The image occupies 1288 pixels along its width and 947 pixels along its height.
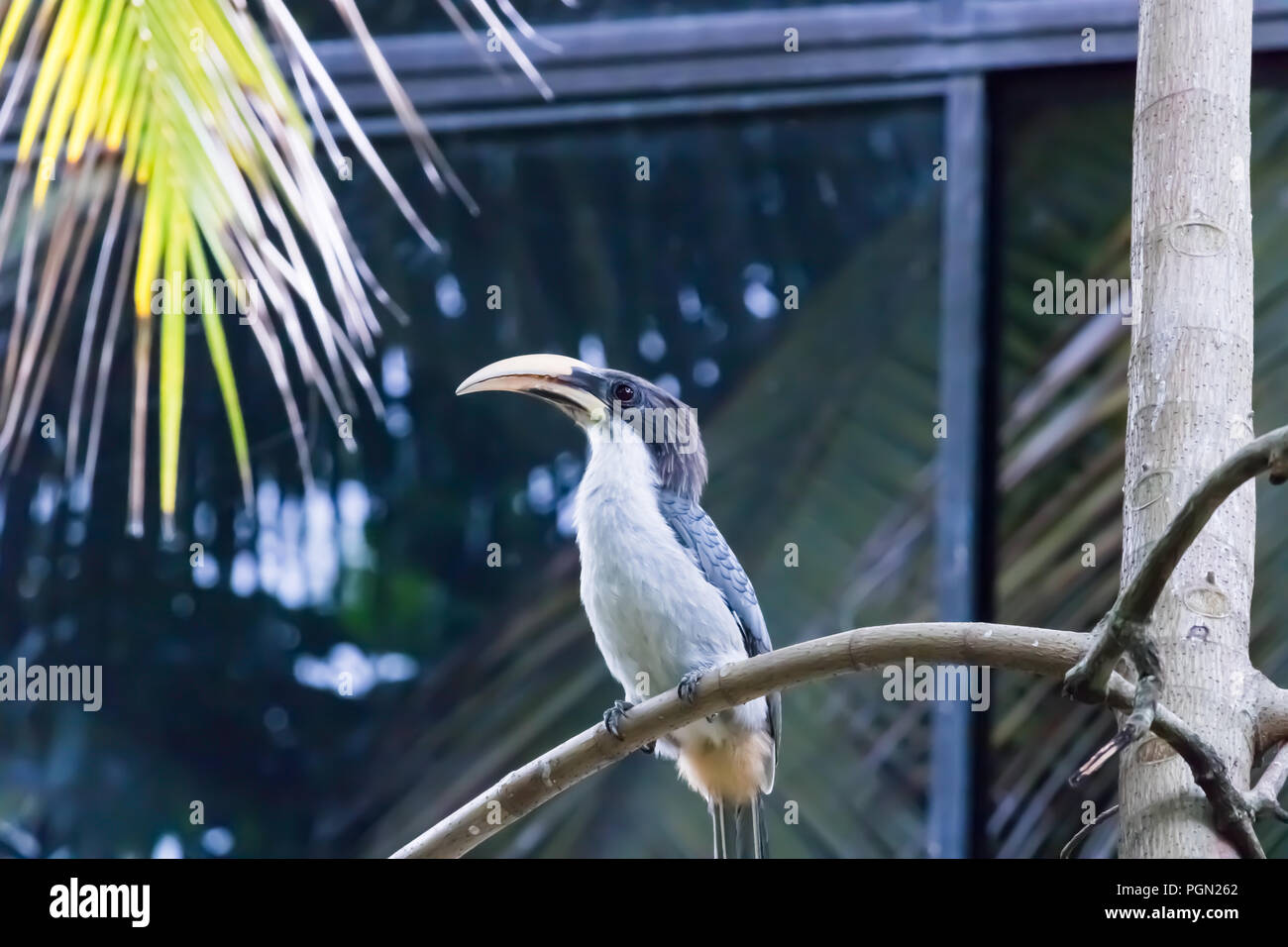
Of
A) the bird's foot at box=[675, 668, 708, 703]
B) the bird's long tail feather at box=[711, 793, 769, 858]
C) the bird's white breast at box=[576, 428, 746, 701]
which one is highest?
the bird's white breast at box=[576, 428, 746, 701]

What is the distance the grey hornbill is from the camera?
3523mm

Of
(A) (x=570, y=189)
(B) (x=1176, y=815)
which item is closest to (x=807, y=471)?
(A) (x=570, y=189)

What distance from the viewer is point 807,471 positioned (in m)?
5.11

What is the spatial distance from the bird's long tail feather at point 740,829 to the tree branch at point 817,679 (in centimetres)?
85

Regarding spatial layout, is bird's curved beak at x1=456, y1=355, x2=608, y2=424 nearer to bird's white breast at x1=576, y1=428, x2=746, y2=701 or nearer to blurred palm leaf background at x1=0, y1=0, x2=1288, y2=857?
bird's white breast at x1=576, y1=428, x2=746, y2=701

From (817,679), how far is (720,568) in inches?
51.2

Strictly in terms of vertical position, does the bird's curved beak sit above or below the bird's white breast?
above

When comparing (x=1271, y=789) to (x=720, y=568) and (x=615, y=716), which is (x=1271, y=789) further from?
(x=720, y=568)

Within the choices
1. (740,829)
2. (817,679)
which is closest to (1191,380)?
(817,679)

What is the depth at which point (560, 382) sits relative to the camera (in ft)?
12.3

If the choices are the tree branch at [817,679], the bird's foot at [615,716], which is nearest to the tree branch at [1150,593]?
the tree branch at [817,679]

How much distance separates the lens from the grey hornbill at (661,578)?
3523 mm

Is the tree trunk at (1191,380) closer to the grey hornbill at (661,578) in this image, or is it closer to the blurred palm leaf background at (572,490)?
the grey hornbill at (661,578)

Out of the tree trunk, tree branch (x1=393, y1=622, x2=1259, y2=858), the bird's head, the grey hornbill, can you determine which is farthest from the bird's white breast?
the tree trunk
